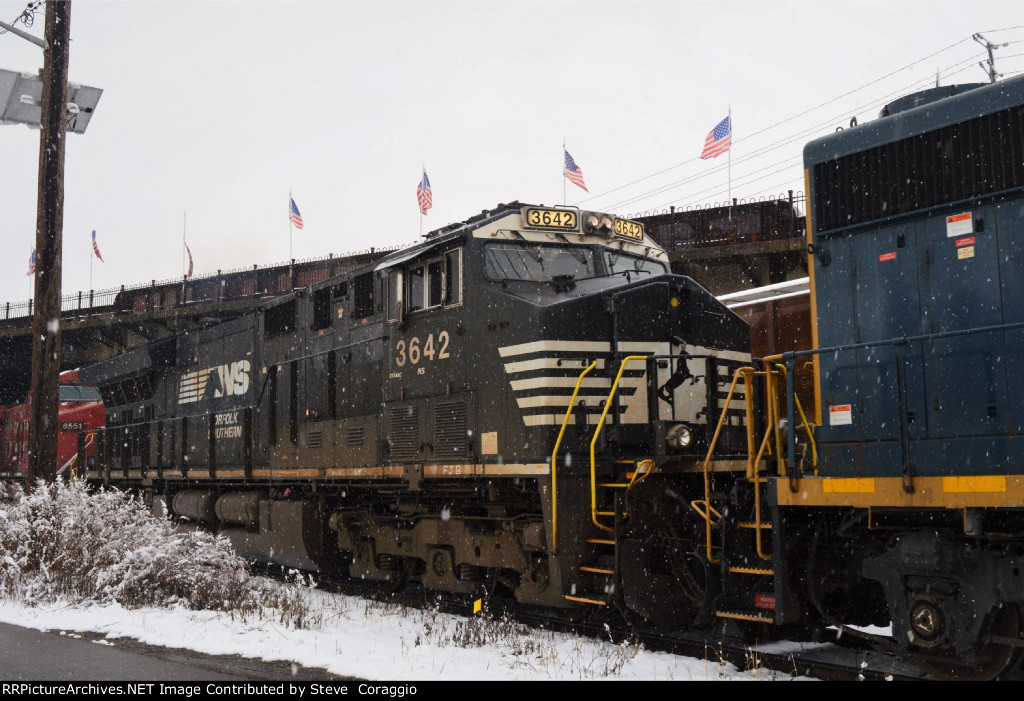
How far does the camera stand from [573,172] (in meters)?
26.4

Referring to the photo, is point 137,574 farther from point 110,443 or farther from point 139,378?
point 110,443

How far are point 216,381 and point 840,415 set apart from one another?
38.7ft

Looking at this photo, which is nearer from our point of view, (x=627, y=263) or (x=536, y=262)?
(x=536, y=262)

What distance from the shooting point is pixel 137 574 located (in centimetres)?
1043

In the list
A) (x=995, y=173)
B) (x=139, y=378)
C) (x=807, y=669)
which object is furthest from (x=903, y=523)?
(x=139, y=378)

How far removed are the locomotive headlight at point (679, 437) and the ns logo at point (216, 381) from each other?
27.7ft

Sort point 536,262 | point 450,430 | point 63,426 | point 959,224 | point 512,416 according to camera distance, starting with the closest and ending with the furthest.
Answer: point 959,224
point 512,416
point 536,262
point 450,430
point 63,426

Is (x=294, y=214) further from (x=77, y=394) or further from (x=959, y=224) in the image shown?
(x=959, y=224)

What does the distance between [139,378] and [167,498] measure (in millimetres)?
2877

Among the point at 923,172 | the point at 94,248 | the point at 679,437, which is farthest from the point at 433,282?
the point at 94,248

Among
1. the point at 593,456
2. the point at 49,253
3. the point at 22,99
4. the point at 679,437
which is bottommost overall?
the point at 593,456

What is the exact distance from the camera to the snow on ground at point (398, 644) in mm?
7086

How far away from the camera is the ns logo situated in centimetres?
1524

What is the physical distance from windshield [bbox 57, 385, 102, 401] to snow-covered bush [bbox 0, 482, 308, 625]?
15.2 meters
